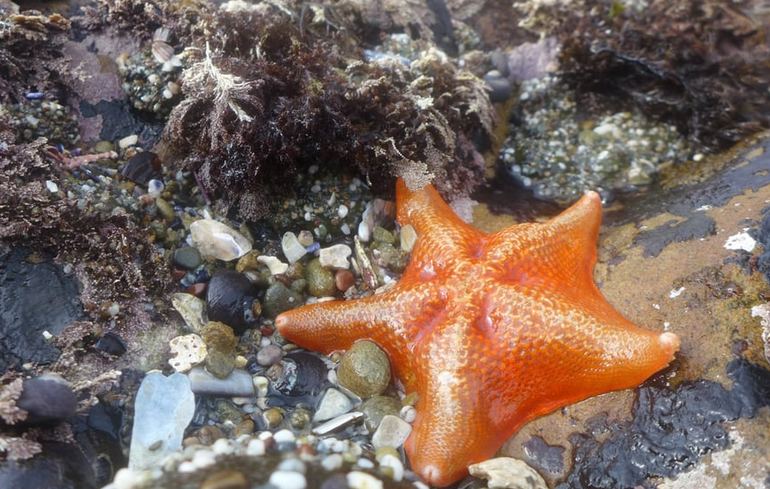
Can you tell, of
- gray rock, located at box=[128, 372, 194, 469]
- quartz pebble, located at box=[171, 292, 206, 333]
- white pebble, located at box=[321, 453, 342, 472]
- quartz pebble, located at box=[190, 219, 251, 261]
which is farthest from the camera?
quartz pebble, located at box=[190, 219, 251, 261]

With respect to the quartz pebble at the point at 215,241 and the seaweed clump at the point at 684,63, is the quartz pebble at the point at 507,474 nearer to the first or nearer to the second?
the quartz pebble at the point at 215,241

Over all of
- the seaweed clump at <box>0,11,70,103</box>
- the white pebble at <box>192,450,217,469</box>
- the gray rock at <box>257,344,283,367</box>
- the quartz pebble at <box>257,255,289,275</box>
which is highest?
the seaweed clump at <box>0,11,70,103</box>

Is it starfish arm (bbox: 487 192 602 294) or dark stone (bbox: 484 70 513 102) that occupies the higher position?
dark stone (bbox: 484 70 513 102)

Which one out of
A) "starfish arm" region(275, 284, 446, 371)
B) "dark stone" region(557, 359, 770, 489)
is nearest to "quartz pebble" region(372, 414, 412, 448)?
"starfish arm" region(275, 284, 446, 371)

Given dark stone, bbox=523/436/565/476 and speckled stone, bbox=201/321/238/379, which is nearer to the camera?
dark stone, bbox=523/436/565/476

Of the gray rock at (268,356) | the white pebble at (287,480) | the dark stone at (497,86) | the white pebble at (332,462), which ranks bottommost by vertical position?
the gray rock at (268,356)

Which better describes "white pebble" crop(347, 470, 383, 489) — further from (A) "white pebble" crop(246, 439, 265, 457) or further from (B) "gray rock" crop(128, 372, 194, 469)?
(B) "gray rock" crop(128, 372, 194, 469)

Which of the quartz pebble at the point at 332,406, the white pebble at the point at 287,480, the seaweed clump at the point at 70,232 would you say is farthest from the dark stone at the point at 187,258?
the white pebble at the point at 287,480

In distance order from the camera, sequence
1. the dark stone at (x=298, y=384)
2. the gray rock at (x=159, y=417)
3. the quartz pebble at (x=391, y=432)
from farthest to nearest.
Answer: the dark stone at (x=298, y=384)
the quartz pebble at (x=391, y=432)
the gray rock at (x=159, y=417)

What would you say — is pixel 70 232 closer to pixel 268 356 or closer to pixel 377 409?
pixel 268 356
